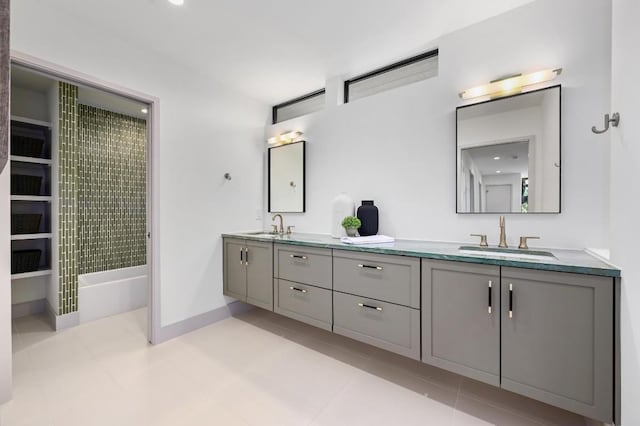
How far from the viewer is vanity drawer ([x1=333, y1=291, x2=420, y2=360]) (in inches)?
70.0

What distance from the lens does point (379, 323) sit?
75.2 inches

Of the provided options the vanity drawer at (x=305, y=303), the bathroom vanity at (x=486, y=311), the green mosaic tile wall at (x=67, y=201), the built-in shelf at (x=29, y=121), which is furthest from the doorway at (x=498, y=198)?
the built-in shelf at (x=29, y=121)

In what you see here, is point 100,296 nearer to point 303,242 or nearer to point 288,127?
point 303,242

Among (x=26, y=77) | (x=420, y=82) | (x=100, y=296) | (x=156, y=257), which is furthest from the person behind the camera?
(x=100, y=296)

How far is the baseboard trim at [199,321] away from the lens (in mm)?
2539

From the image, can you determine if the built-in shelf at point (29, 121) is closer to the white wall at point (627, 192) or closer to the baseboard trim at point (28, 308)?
the baseboard trim at point (28, 308)

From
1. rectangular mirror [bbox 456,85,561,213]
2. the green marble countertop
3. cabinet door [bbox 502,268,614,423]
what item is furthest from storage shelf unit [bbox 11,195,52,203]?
cabinet door [bbox 502,268,614,423]

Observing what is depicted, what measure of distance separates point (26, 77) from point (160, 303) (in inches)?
108

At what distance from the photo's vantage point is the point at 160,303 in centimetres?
252

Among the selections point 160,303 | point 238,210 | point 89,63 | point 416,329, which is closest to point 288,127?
point 238,210

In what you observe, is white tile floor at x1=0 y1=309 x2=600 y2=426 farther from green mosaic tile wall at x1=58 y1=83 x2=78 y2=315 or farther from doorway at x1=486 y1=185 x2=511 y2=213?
doorway at x1=486 y1=185 x2=511 y2=213

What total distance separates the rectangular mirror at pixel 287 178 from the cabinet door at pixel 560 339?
219cm

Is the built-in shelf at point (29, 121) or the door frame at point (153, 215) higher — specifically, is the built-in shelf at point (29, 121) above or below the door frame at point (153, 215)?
above

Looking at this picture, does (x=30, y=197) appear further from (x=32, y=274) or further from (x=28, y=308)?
(x=28, y=308)
